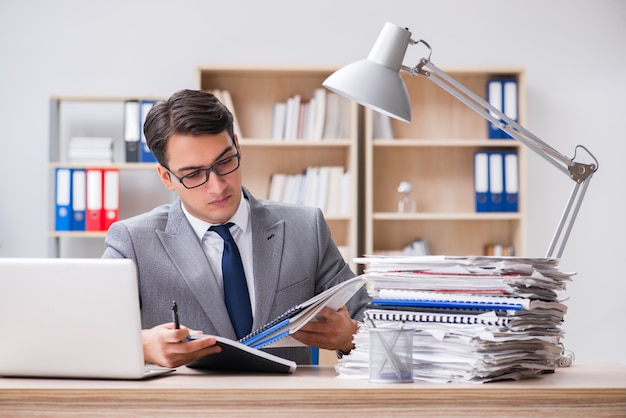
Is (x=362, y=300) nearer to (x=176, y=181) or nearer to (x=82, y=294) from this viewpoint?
(x=176, y=181)

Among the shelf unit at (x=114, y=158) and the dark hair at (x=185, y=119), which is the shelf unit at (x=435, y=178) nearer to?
the shelf unit at (x=114, y=158)

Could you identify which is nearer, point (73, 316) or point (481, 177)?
point (73, 316)

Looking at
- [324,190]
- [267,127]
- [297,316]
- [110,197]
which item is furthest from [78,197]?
[297,316]

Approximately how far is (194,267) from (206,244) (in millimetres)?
99

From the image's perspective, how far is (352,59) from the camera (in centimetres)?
448

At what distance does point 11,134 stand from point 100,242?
2.47 ft

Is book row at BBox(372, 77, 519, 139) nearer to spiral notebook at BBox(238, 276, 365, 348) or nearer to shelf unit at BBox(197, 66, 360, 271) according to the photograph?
shelf unit at BBox(197, 66, 360, 271)

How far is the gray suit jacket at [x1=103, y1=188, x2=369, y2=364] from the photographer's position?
1970 millimetres

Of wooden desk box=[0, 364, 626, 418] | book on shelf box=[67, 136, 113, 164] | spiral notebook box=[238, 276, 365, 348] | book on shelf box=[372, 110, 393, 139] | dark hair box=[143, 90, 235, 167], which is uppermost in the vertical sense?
book on shelf box=[372, 110, 393, 139]

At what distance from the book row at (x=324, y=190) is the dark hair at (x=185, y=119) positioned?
2232mm

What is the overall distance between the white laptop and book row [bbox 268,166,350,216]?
2.94 m

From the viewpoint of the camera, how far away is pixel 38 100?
441 centimetres

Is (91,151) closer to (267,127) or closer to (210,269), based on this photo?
(267,127)

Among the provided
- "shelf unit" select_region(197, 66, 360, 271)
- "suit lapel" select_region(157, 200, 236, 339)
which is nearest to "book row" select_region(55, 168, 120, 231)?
"shelf unit" select_region(197, 66, 360, 271)
